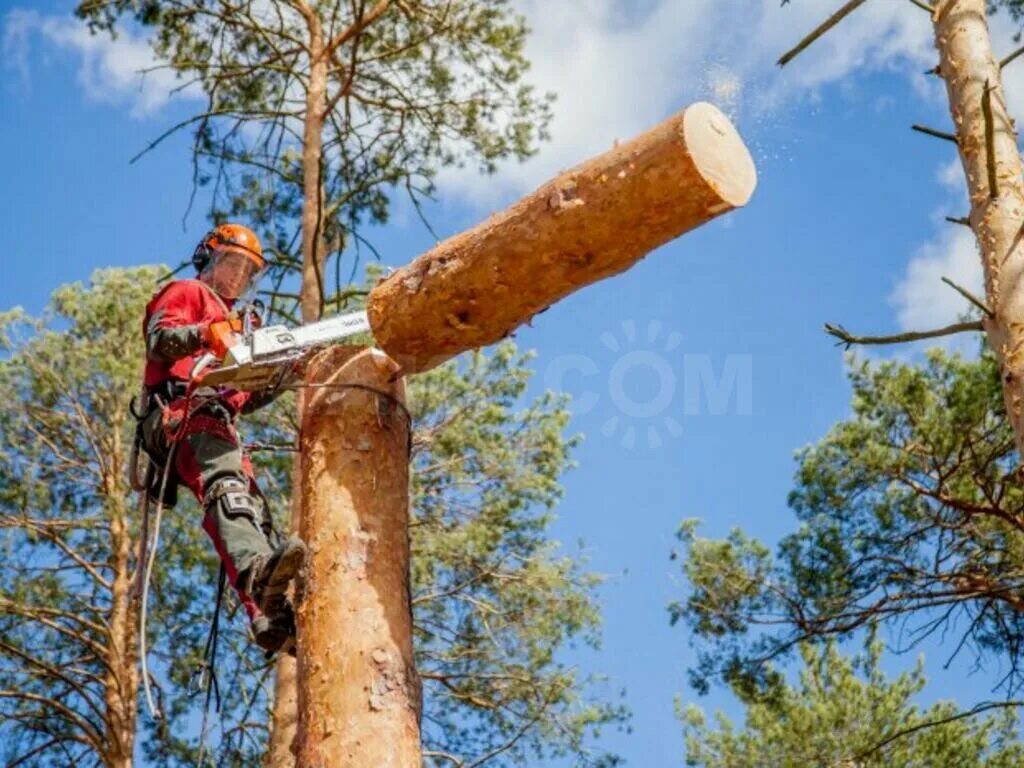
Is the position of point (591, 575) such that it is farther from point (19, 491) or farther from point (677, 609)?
point (19, 491)

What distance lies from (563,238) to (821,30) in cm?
267

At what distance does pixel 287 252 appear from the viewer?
902 centimetres

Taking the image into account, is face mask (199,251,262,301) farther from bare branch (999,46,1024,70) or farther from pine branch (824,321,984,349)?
bare branch (999,46,1024,70)

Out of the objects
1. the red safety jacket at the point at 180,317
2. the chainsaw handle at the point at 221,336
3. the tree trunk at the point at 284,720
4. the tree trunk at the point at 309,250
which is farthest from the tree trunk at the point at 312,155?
the chainsaw handle at the point at 221,336

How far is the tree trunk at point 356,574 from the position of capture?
3.52m

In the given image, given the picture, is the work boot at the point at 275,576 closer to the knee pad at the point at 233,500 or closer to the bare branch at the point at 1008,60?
the knee pad at the point at 233,500

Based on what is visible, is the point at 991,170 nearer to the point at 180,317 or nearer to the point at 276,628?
the point at 180,317

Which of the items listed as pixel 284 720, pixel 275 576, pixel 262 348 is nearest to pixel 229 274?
pixel 262 348

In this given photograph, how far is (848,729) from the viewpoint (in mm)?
11828

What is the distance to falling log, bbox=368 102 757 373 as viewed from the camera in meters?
3.57

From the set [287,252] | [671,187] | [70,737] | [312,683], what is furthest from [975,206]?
[70,737]

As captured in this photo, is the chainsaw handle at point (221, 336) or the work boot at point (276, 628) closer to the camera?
the work boot at point (276, 628)

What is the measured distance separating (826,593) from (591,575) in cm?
191

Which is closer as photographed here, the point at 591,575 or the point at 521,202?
the point at 521,202
